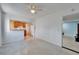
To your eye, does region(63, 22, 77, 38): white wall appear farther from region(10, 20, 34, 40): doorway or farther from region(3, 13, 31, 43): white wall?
region(3, 13, 31, 43): white wall

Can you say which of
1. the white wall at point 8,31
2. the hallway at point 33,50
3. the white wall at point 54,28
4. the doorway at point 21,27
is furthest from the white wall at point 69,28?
the white wall at point 8,31

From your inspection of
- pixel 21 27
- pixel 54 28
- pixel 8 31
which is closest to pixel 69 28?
pixel 54 28

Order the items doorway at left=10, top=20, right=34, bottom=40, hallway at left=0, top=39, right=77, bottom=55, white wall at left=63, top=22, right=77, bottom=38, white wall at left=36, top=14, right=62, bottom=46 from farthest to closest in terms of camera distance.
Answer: white wall at left=63, top=22, right=77, bottom=38 < doorway at left=10, top=20, right=34, bottom=40 < white wall at left=36, top=14, right=62, bottom=46 < hallway at left=0, top=39, right=77, bottom=55

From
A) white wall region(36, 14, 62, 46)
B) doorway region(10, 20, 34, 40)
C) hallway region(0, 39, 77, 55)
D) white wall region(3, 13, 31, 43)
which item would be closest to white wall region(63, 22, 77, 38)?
white wall region(36, 14, 62, 46)

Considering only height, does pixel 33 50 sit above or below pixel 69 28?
below

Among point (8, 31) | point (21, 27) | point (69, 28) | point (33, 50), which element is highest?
point (21, 27)

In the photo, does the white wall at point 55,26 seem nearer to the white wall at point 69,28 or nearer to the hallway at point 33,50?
the hallway at point 33,50

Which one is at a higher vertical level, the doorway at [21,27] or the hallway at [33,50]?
the doorway at [21,27]

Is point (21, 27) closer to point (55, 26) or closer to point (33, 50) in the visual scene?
point (55, 26)

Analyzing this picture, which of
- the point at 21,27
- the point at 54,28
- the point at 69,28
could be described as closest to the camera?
the point at 54,28

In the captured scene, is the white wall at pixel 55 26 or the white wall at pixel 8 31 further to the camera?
the white wall at pixel 8 31

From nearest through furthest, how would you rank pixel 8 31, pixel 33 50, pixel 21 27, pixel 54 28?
pixel 33 50 → pixel 54 28 → pixel 8 31 → pixel 21 27
